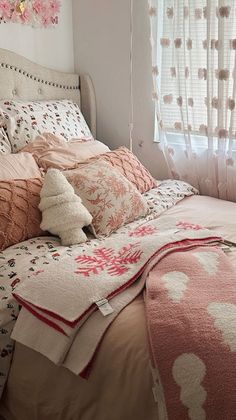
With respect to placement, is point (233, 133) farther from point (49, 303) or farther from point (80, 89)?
point (49, 303)

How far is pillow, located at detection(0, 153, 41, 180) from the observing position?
5.76 feet

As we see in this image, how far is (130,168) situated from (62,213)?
649 mm

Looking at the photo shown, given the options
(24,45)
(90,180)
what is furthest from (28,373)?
(24,45)

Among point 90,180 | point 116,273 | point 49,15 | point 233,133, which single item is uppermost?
point 49,15

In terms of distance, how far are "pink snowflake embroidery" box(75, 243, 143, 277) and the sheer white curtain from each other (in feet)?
3.61

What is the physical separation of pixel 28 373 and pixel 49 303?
0.23 metres

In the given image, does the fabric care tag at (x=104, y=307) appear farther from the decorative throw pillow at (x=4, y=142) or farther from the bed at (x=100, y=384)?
the decorative throw pillow at (x=4, y=142)

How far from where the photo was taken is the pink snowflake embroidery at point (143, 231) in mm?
1674

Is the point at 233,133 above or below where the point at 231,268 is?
above

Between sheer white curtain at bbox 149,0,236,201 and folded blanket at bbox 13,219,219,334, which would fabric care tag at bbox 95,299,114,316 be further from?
sheer white curtain at bbox 149,0,236,201

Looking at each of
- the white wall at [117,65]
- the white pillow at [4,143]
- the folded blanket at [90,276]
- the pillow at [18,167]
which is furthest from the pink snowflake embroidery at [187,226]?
the white wall at [117,65]

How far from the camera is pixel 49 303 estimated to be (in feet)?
3.93

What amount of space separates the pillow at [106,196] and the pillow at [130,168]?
17cm

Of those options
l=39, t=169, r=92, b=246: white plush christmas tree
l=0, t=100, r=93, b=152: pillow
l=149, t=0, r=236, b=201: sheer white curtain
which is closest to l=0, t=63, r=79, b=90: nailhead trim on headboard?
l=0, t=100, r=93, b=152: pillow
